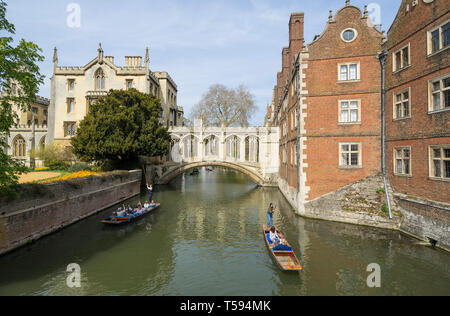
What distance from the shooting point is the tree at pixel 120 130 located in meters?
25.7

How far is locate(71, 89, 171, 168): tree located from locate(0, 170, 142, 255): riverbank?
12.9ft

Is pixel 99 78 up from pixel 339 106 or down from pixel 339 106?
up

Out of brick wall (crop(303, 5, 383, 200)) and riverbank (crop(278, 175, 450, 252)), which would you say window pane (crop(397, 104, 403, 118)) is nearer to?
brick wall (crop(303, 5, 383, 200))

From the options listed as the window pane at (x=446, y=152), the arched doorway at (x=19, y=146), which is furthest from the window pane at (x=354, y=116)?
the arched doorway at (x=19, y=146)

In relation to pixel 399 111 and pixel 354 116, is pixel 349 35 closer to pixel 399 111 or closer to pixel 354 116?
pixel 354 116

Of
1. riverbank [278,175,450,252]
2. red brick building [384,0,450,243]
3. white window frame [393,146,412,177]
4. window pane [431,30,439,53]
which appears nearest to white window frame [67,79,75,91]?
riverbank [278,175,450,252]

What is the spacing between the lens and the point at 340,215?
664 inches

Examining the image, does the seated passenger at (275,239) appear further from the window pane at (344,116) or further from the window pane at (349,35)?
the window pane at (349,35)

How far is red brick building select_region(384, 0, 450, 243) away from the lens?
11.9m

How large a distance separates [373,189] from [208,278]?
12204 millimetres

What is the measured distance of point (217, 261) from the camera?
11.6 m

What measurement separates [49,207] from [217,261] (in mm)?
10476

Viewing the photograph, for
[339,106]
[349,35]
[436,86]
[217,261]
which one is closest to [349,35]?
[349,35]

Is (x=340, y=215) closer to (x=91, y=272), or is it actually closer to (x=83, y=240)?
(x=91, y=272)
